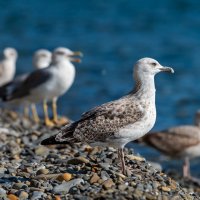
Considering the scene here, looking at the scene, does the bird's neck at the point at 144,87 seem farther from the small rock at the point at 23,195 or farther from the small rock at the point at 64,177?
the small rock at the point at 23,195

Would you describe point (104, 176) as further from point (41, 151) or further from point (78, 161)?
point (41, 151)

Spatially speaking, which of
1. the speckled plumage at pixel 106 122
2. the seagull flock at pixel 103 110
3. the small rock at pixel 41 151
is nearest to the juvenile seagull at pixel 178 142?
the seagull flock at pixel 103 110

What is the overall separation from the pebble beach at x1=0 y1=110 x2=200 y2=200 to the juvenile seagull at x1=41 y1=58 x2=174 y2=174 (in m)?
0.30

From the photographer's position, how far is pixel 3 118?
12328 millimetres

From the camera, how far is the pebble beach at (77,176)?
6.66m

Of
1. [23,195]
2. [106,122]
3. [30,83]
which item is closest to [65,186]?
[23,195]

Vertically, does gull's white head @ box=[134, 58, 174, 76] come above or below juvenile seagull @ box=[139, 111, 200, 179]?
above

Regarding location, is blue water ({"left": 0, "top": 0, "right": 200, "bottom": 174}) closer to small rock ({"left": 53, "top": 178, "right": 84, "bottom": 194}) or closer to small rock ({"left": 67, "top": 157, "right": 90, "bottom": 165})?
small rock ({"left": 67, "top": 157, "right": 90, "bottom": 165})

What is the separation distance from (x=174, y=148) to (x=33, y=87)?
262cm

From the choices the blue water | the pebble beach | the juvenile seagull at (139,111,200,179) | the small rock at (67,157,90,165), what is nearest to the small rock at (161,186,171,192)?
the pebble beach

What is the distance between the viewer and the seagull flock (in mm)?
7141

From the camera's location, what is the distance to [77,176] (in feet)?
23.4

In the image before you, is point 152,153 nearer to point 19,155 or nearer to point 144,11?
point 19,155

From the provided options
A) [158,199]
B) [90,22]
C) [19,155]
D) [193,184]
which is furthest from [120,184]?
[90,22]
